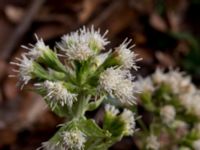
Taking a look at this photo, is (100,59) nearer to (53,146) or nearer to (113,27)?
(53,146)

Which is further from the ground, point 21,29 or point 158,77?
point 21,29

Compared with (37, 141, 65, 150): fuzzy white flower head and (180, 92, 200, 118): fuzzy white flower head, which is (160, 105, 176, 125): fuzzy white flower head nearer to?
(180, 92, 200, 118): fuzzy white flower head

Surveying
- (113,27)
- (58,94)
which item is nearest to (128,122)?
(58,94)

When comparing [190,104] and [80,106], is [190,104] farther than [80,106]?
Yes

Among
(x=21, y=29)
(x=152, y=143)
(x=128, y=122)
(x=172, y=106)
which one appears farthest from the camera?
(x=21, y=29)

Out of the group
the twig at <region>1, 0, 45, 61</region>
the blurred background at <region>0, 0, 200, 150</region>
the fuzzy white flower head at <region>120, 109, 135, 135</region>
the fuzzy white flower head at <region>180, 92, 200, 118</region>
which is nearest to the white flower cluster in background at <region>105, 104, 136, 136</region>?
the fuzzy white flower head at <region>120, 109, 135, 135</region>

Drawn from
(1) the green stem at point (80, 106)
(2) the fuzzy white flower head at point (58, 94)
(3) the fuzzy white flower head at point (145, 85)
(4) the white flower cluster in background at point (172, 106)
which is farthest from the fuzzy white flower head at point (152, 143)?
(2) the fuzzy white flower head at point (58, 94)

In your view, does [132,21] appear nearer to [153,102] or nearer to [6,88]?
[6,88]
